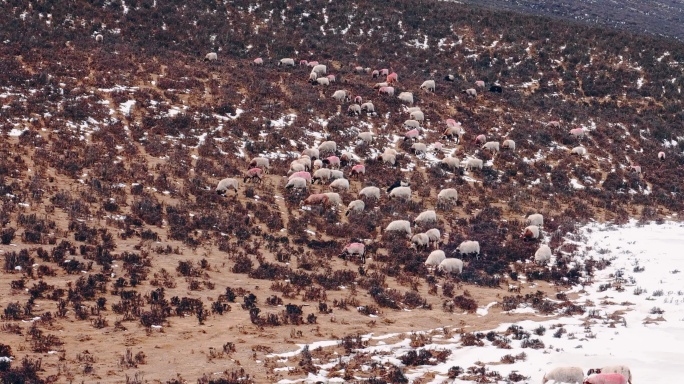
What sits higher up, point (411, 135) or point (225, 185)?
point (411, 135)

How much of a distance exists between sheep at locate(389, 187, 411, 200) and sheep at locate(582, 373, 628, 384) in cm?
1357

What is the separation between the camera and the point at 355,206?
21.2 m

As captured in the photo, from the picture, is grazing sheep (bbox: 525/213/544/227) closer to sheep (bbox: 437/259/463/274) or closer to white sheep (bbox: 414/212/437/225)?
white sheep (bbox: 414/212/437/225)

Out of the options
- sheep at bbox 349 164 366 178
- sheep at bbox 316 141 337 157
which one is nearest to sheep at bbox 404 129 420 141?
sheep at bbox 316 141 337 157

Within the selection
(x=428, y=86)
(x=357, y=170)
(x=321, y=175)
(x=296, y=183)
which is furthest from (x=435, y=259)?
(x=428, y=86)

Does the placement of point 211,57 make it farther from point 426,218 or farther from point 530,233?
point 530,233

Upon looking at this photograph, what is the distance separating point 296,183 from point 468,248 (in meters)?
7.16

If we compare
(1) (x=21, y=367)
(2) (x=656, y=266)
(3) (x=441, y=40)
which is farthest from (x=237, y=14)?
(1) (x=21, y=367)

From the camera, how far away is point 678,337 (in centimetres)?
1287

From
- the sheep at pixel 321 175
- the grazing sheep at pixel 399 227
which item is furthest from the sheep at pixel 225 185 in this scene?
the grazing sheep at pixel 399 227

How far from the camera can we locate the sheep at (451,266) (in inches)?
692

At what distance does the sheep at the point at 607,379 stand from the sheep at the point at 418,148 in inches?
763

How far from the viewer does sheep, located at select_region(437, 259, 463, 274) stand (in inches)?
Answer: 692

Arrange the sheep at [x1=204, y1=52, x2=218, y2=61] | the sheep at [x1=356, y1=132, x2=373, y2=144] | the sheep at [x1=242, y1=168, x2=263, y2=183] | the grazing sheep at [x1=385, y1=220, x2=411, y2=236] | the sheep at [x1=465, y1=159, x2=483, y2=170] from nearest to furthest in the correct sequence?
the grazing sheep at [x1=385, y1=220, x2=411, y2=236]
the sheep at [x1=242, y1=168, x2=263, y2=183]
the sheep at [x1=465, y1=159, x2=483, y2=170]
the sheep at [x1=356, y1=132, x2=373, y2=144]
the sheep at [x1=204, y1=52, x2=218, y2=61]
